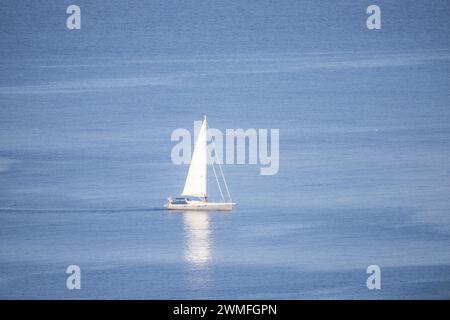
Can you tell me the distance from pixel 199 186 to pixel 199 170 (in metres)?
0.54

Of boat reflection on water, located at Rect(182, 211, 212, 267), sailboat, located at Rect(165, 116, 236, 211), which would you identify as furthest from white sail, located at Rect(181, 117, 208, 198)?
boat reflection on water, located at Rect(182, 211, 212, 267)

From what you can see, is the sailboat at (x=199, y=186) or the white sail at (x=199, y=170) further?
the sailboat at (x=199, y=186)

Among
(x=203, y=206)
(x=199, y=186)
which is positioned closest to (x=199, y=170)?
(x=199, y=186)

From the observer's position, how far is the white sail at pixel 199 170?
49.5 feet

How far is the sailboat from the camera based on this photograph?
50.2ft

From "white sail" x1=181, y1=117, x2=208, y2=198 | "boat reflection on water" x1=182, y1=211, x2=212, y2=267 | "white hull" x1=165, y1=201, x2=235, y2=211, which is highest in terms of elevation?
"white sail" x1=181, y1=117, x2=208, y2=198

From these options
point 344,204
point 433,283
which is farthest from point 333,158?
point 433,283

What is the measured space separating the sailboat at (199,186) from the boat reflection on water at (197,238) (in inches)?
4.8

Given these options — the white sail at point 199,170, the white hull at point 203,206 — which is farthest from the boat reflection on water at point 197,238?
the white sail at point 199,170

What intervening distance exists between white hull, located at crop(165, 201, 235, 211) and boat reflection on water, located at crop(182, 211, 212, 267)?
7cm

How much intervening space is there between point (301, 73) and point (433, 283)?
9.93 ft

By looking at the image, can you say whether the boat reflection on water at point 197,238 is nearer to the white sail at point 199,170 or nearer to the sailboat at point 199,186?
the sailboat at point 199,186

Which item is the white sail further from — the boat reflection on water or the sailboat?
the boat reflection on water
